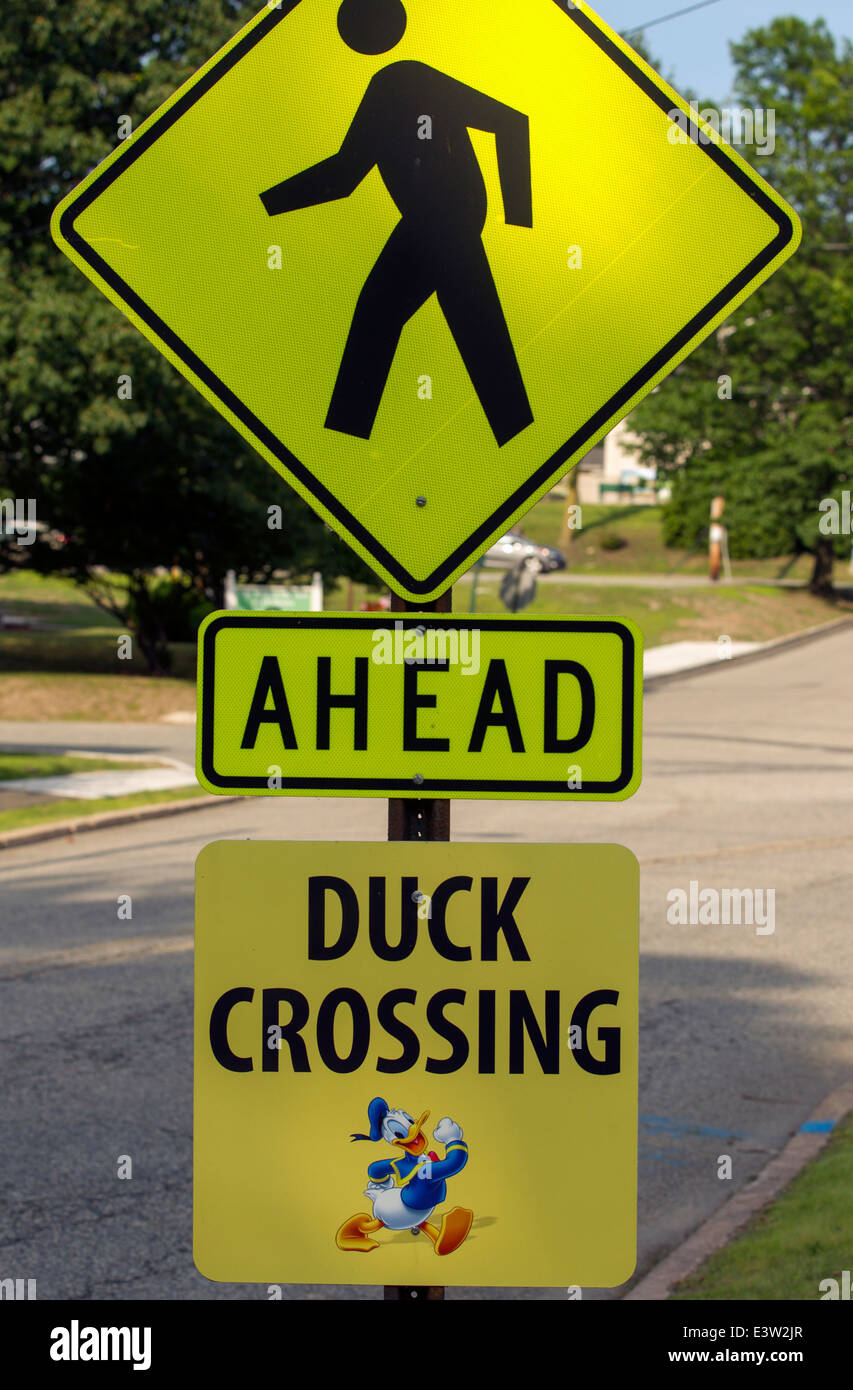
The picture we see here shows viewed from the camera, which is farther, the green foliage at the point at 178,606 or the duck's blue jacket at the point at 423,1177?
the green foliage at the point at 178,606

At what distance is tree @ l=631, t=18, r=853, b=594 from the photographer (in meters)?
40.8

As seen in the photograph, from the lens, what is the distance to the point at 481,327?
232 centimetres

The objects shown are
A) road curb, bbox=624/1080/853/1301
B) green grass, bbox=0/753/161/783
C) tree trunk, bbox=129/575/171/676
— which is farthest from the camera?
tree trunk, bbox=129/575/171/676

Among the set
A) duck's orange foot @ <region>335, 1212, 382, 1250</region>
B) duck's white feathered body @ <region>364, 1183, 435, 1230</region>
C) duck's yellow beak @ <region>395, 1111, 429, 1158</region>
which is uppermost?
duck's yellow beak @ <region>395, 1111, 429, 1158</region>

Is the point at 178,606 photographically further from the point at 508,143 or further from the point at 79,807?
the point at 508,143

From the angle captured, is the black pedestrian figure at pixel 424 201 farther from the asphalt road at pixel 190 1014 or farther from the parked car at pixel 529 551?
the parked car at pixel 529 551

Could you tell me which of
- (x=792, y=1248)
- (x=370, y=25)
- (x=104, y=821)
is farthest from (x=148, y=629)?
(x=370, y=25)

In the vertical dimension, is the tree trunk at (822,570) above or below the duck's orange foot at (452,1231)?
below

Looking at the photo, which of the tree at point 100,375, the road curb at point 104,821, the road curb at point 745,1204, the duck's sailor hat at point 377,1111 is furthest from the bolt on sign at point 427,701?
the tree at point 100,375

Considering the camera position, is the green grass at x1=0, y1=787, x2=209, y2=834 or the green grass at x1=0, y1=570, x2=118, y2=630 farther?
the green grass at x1=0, y1=570, x2=118, y2=630

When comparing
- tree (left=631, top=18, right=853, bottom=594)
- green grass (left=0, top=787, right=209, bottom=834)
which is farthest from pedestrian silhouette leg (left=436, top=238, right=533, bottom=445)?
tree (left=631, top=18, right=853, bottom=594)

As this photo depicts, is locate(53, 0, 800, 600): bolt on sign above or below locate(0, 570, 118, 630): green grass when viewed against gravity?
above

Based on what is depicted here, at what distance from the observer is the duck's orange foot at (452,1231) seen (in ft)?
7.37

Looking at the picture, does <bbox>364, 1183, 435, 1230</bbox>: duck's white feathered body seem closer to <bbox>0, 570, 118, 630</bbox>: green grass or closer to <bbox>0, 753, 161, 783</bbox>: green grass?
<bbox>0, 753, 161, 783</bbox>: green grass
